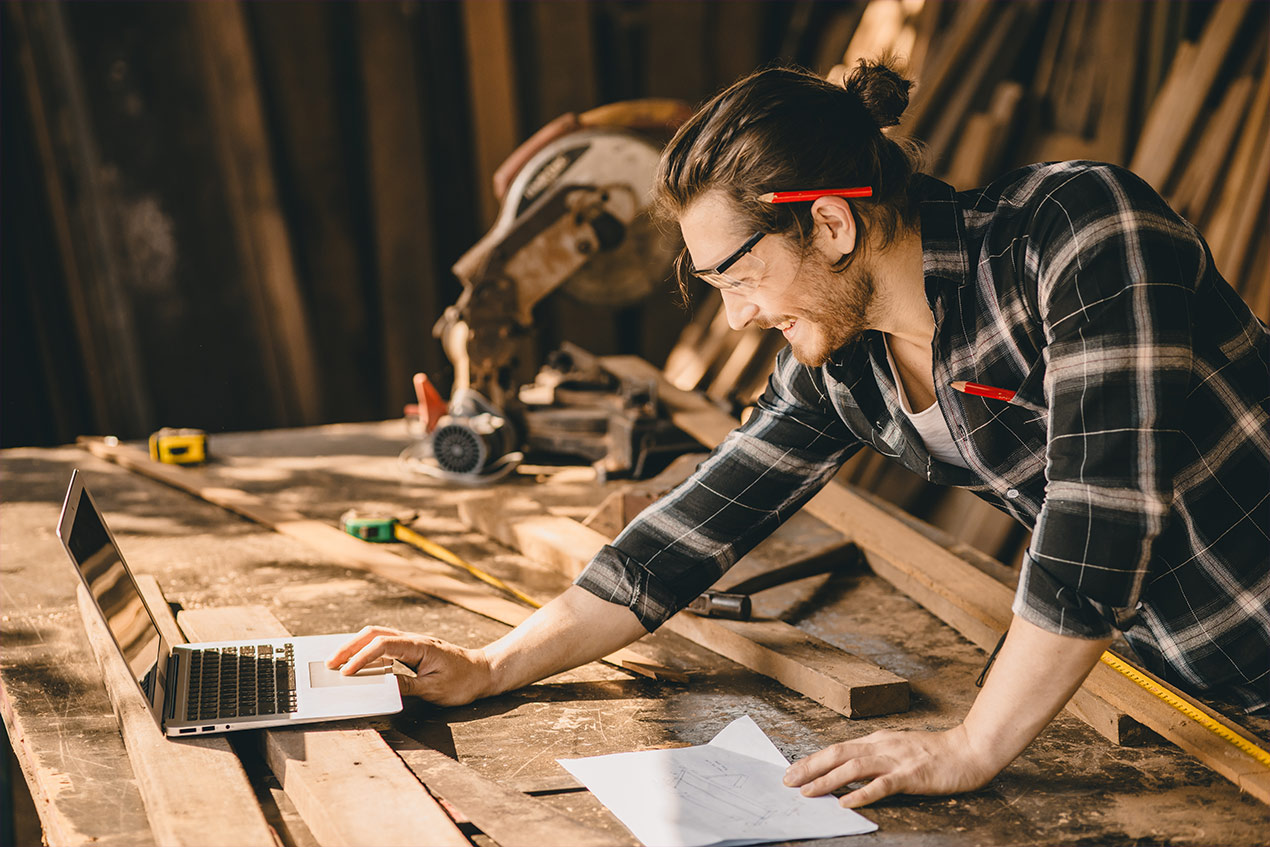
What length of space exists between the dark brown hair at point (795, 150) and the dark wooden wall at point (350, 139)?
2365 millimetres

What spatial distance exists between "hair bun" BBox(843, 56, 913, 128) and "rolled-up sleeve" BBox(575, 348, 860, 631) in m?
0.41

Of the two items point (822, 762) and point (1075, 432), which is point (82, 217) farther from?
point (1075, 432)

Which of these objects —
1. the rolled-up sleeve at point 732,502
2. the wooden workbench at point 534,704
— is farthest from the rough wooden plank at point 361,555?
the rolled-up sleeve at point 732,502

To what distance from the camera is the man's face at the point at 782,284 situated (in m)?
1.51

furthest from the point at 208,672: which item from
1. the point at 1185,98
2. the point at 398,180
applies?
the point at 398,180

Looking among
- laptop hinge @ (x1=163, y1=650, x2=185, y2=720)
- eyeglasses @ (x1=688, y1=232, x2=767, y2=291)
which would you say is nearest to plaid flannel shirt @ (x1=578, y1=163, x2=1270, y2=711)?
eyeglasses @ (x1=688, y1=232, x2=767, y2=291)

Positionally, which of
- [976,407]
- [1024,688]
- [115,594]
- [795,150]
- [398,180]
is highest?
[795,150]

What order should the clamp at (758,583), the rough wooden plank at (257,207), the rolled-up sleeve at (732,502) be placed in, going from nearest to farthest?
the rolled-up sleeve at (732,502)
the clamp at (758,583)
the rough wooden plank at (257,207)

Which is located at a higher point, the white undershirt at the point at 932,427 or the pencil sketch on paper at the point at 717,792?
the white undershirt at the point at 932,427

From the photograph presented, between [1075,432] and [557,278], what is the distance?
6.36 ft

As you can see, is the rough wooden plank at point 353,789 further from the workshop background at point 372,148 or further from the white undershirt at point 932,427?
the workshop background at point 372,148

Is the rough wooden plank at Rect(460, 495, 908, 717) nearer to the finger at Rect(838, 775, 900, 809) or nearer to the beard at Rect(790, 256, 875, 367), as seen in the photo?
the finger at Rect(838, 775, 900, 809)

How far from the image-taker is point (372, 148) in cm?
494

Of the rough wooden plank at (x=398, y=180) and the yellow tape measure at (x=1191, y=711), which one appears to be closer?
the yellow tape measure at (x=1191, y=711)
